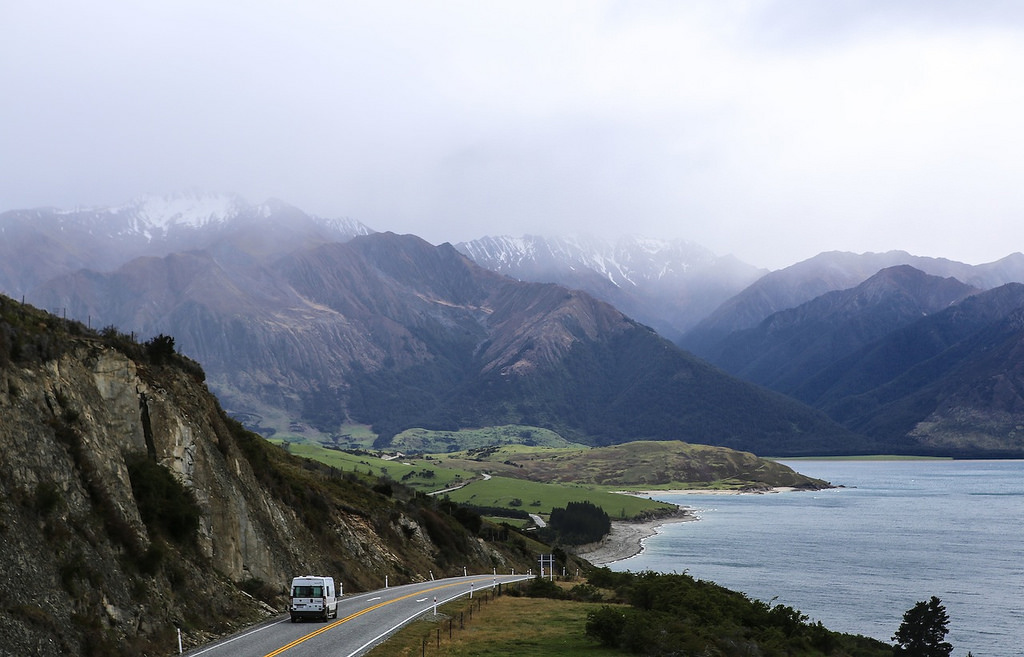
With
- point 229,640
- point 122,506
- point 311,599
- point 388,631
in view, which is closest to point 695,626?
point 388,631

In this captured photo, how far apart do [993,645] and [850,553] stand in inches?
2645

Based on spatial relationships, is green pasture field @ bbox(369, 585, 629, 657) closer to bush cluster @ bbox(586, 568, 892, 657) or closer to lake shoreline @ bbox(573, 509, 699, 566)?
bush cluster @ bbox(586, 568, 892, 657)

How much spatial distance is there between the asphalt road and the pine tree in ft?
129

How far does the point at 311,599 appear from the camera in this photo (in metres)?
37.2

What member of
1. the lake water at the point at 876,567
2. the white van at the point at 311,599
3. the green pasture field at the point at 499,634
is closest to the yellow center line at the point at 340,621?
the white van at the point at 311,599

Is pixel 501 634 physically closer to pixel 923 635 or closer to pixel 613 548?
pixel 923 635

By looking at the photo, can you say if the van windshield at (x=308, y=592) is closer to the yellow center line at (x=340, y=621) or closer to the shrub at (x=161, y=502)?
the yellow center line at (x=340, y=621)

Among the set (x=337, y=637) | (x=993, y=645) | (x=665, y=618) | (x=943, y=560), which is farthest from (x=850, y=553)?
(x=337, y=637)

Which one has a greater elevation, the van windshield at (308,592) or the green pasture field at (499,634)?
→ the van windshield at (308,592)

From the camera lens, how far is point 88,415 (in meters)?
33.3

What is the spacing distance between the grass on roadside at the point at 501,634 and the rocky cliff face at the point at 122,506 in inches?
285

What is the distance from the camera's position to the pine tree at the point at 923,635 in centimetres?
6831

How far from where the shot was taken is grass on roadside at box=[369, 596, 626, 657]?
32.4m

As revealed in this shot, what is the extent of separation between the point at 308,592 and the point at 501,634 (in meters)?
8.30
